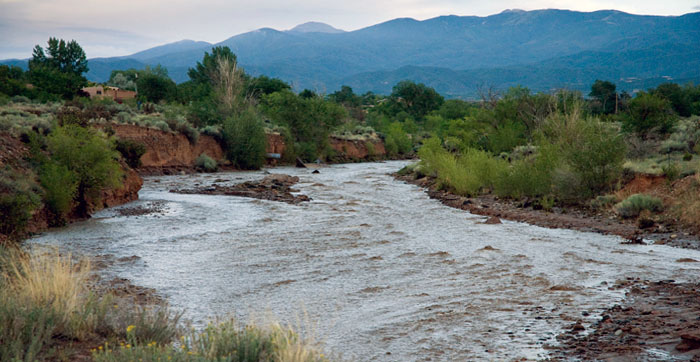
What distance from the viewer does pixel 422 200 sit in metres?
25.7

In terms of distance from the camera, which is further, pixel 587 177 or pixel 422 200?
pixel 422 200

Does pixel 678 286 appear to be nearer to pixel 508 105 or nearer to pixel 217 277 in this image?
pixel 217 277

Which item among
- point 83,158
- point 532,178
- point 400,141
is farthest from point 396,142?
point 83,158

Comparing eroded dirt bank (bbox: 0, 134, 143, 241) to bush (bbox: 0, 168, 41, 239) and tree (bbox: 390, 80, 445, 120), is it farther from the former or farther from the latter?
tree (bbox: 390, 80, 445, 120)

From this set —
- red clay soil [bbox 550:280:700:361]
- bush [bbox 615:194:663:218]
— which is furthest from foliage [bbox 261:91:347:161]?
red clay soil [bbox 550:280:700:361]

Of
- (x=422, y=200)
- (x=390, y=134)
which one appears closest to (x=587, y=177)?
(x=422, y=200)

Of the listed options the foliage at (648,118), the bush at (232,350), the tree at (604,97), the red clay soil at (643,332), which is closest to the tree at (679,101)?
the tree at (604,97)

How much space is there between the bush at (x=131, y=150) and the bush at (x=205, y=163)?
6455 mm

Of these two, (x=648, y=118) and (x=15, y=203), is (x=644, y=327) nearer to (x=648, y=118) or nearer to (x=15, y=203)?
(x=15, y=203)

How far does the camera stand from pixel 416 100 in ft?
353

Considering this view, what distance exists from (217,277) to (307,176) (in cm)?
2717

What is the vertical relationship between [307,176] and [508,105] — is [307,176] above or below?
below

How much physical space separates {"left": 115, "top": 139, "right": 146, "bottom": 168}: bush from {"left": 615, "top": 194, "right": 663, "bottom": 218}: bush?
26775 mm

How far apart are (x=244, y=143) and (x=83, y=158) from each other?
25667 mm
